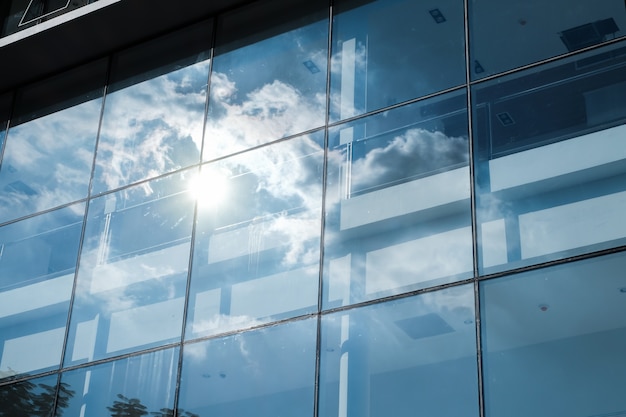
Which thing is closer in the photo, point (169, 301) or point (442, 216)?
point (442, 216)

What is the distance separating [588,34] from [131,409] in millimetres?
8564

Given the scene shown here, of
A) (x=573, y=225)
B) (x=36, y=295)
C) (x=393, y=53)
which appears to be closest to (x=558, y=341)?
(x=573, y=225)

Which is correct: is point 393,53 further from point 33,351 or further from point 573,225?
point 33,351

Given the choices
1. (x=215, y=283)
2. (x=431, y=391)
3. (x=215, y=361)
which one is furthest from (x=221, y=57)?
(x=431, y=391)

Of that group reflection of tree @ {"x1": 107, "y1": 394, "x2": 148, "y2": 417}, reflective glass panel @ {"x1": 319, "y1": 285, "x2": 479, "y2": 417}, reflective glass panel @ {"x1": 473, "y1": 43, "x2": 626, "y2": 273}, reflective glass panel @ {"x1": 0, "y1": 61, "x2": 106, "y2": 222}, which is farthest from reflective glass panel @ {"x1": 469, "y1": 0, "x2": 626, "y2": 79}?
reflective glass panel @ {"x1": 0, "y1": 61, "x2": 106, "y2": 222}

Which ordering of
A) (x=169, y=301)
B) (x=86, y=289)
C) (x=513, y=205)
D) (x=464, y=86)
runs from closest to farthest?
1. (x=513, y=205)
2. (x=464, y=86)
3. (x=169, y=301)
4. (x=86, y=289)

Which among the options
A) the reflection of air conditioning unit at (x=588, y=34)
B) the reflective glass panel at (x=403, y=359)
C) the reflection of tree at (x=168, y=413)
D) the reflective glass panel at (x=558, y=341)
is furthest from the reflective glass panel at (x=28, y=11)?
the reflective glass panel at (x=558, y=341)

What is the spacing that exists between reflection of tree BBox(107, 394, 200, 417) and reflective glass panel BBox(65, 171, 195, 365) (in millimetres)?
821

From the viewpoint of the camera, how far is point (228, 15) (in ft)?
63.2

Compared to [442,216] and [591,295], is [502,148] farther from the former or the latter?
[591,295]

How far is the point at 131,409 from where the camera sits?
631 inches

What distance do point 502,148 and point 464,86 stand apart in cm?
137

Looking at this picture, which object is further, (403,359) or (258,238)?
(258,238)

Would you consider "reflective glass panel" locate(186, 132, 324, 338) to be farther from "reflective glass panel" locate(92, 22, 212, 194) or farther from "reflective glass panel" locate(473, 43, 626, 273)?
"reflective glass panel" locate(473, 43, 626, 273)
